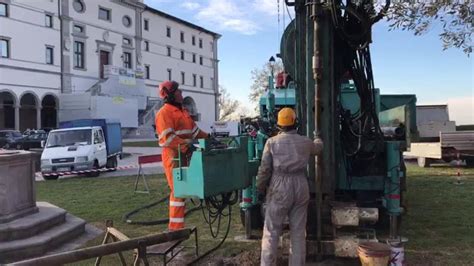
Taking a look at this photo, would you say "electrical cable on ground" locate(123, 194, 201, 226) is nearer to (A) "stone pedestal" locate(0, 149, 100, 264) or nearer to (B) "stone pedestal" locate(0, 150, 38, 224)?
(A) "stone pedestal" locate(0, 149, 100, 264)

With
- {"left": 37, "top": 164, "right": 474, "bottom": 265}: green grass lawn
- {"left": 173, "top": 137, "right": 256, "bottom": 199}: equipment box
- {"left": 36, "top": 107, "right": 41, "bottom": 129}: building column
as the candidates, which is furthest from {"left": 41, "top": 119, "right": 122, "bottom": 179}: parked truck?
{"left": 36, "top": 107, "right": 41, "bottom": 129}: building column

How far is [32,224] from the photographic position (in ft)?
25.4

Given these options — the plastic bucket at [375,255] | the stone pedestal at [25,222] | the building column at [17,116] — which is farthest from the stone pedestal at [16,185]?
the building column at [17,116]

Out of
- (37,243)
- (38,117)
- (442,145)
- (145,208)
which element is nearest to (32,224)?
(37,243)

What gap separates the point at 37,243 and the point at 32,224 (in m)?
0.52

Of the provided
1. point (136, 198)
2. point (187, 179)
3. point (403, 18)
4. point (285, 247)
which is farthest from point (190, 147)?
point (136, 198)

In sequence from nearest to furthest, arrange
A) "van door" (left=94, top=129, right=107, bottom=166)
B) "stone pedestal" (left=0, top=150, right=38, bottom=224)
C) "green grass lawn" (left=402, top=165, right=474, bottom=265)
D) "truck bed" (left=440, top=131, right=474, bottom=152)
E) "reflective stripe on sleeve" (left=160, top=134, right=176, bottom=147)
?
1. "reflective stripe on sleeve" (left=160, top=134, right=176, bottom=147)
2. "green grass lawn" (left=402, top=165, right=474, bottom=265)
3. "stone pedestal" (left=0, top=150, right=38, bottom=224)
4. "truck bed" (left=440, top=131, right=474, bottom=152)
5. "van door" (left=94, top=129, right=107, bottom=166)

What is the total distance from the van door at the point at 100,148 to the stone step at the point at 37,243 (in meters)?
11.3

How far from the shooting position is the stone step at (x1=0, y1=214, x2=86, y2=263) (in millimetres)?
7055

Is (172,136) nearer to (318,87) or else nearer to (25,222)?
(318,87)

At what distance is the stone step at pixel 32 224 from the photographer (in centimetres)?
740

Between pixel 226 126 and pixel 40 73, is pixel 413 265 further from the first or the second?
pixel 226 126

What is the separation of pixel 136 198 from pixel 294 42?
7.50 metres

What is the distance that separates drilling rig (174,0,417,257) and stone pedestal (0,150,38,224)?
353cm
